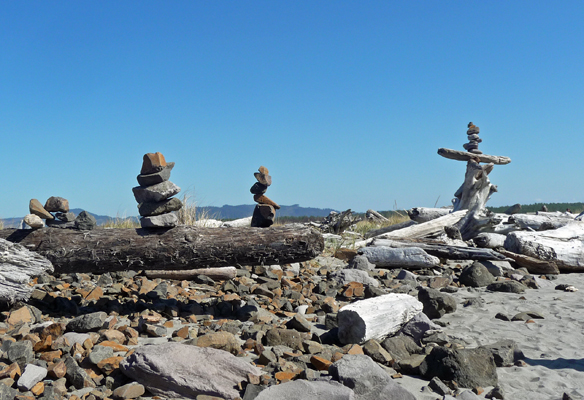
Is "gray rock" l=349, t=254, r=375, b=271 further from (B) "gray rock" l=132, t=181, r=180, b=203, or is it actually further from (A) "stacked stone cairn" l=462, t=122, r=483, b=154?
(A) "stacked stone cairn" l=462, t=122, r=483, b=154

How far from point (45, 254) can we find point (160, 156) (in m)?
1.83

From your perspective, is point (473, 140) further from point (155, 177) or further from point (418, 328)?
point (155, 177)

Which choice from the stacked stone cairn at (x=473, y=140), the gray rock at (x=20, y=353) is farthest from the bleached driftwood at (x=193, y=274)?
the stacked stone cairn at (x=473, y=140)

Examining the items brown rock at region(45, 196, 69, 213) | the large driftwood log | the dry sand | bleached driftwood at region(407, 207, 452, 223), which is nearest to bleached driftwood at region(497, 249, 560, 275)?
the dry sand

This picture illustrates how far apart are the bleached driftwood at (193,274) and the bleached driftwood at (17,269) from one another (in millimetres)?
2172

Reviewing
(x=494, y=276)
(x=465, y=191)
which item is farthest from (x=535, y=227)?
(x=494, y=276)

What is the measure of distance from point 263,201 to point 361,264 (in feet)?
11.0

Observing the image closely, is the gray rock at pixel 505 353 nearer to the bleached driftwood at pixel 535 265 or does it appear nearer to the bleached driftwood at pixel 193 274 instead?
the bleached driftwood at pixel 193 274

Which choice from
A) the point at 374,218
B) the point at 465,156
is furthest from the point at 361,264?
the point at 374,218

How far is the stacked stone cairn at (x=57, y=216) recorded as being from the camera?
5559mm

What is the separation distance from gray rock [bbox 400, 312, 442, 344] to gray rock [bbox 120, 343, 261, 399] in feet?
6.62

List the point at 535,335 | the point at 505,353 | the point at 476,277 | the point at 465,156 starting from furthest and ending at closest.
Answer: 1. the point at 465,156
2. the point at 476,277
3. the point at 535,335
4. the point at 505,353

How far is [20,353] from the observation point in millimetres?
3877

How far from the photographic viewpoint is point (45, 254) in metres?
5.48
